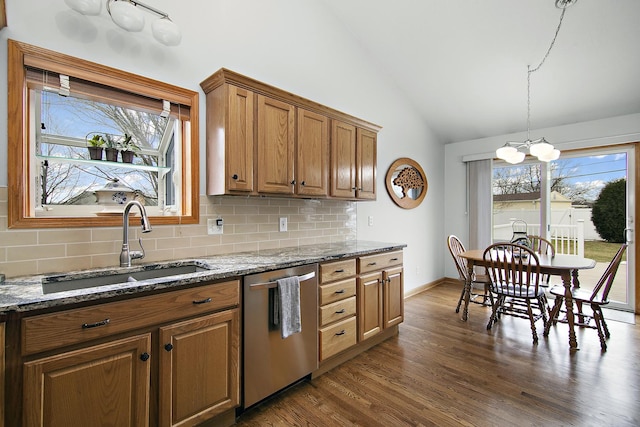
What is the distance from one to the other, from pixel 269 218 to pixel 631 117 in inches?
173

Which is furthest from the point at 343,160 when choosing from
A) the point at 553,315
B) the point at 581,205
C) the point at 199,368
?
the point at 581,205

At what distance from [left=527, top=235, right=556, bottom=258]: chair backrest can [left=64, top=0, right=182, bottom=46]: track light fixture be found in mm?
4107

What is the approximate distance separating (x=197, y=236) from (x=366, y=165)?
1819mm

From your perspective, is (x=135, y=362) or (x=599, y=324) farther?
(x=599, y=324)

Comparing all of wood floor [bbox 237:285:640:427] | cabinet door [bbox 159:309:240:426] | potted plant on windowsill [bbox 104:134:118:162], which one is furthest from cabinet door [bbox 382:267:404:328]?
potted plant on windowsill [bbox 104:134:118:162]

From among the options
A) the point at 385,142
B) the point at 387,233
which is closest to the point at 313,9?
the point at 385,142

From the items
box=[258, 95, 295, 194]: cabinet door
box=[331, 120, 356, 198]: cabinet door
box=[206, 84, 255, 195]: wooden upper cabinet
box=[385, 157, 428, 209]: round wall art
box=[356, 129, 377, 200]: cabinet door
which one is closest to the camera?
box=[206, 84, 255, 195]: wooden upper cabinet

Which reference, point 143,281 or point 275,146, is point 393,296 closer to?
point 275,146

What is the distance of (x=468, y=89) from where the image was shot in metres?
3.87

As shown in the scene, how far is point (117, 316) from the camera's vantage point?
1.33m

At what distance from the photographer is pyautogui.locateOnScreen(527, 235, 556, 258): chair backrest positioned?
353 cm

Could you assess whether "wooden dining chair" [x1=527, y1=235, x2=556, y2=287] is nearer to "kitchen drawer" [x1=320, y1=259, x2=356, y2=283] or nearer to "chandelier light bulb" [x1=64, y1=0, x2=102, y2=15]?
"kitchen drawer" [x1=320, y1=259, x2=356, y2=283]

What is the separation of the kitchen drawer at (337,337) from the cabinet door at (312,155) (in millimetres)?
1099

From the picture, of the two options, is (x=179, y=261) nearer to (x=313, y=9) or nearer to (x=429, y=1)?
(x=313, y=9)
